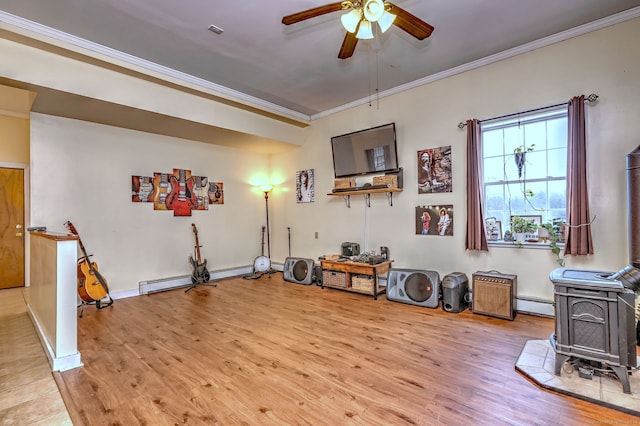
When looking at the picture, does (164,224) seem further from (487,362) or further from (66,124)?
(487,362)

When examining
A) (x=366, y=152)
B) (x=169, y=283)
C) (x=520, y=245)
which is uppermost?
(x=366, y=152)

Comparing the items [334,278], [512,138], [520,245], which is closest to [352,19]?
[512,138]

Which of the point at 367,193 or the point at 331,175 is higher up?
the point at 331,175

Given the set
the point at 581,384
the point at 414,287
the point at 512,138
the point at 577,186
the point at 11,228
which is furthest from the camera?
the point at 11,228

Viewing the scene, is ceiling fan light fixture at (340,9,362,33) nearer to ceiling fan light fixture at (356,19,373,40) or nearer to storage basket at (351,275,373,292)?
ceiling fan light fixture at (356,19,373,40)

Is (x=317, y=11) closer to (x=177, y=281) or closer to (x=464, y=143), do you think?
(x=464, y=143)

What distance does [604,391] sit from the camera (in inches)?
81.7

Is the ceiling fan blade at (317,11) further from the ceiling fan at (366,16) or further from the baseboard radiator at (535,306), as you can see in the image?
the baseboard radiator at (535,306)

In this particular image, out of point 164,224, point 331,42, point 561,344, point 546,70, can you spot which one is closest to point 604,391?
point 561,344

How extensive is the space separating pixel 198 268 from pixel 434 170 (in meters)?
4.48

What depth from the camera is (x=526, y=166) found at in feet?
12.7

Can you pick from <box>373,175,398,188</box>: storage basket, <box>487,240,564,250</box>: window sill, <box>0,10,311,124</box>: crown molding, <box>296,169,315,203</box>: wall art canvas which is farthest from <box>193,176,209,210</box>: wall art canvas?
<box>487,240,564,250</box>: window sill

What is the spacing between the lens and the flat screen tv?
4.93 m

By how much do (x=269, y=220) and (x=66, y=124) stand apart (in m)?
3.98
